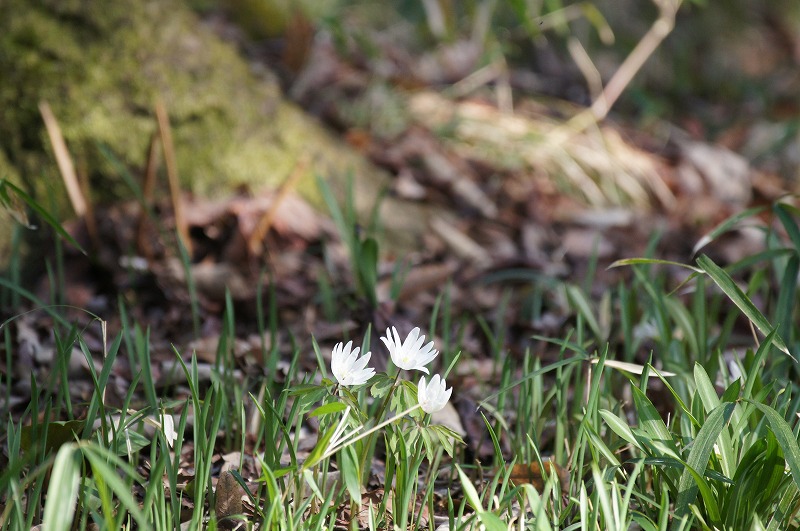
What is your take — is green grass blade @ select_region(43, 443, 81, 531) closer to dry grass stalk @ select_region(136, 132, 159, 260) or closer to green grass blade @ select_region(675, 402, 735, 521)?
green grass blade @ select_region(675, 402, 735, 521)

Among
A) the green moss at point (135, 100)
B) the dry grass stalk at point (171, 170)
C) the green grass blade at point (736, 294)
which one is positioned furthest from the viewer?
the green moss at point (135, 100)

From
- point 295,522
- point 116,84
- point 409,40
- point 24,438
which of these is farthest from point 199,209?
point 409,40

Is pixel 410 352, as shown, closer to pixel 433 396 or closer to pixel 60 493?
pixel 433 396

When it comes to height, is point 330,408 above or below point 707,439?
above

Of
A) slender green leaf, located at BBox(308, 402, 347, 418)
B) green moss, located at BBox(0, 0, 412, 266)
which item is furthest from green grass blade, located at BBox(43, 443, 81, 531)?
green moss, located at BBox(0, 0, 412, 266)

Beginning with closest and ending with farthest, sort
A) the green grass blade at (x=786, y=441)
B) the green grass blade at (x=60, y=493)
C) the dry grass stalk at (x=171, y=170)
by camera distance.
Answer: the green grass blade at (x=60, y=493) < the green grass blade at (x=786, y=441) < the dry grass stalk at (x=171, y=170)

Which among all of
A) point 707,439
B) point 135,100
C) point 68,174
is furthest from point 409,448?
point 135,100

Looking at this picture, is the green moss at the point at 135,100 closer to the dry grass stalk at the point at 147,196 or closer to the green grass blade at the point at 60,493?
the dry grass stalk at the point at 147,196

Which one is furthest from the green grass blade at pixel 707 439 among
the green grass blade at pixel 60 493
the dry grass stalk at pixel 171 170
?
the dry grass stalk at pixel 171 170
